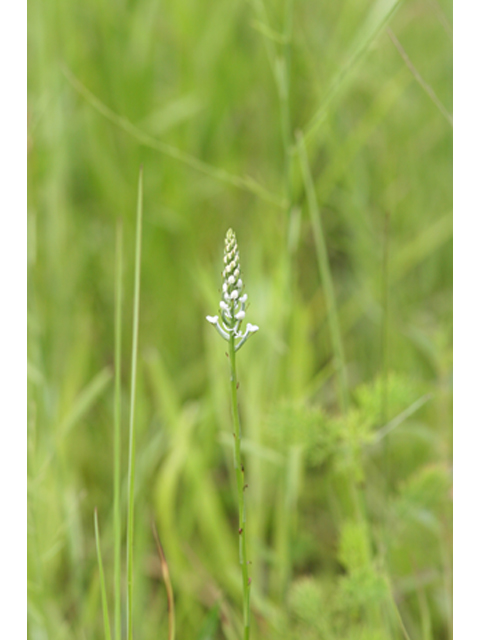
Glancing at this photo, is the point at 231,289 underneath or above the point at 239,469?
above

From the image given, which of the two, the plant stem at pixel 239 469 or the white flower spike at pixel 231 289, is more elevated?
the white flower spike at pixel 231 289

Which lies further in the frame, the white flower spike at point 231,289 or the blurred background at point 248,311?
the blurred background at point 248,311

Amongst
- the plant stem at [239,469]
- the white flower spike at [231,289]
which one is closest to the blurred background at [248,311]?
the plant stem at [239,469]

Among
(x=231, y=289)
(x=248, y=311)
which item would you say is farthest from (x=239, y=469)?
(x=248, y=311)

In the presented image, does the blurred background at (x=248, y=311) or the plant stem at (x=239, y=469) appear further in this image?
the blurred background at (x=248, y=311)

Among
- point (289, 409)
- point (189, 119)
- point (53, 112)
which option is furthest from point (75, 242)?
point (289, 409)

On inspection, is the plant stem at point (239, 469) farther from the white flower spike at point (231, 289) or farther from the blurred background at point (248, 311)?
the blurred background at point (248, 311)

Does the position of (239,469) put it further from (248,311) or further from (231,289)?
(248,311)

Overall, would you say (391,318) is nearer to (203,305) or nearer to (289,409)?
(203,305)
